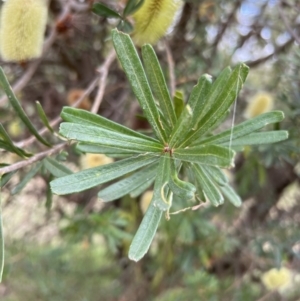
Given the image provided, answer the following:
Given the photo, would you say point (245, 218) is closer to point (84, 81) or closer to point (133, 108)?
point (133, 108)

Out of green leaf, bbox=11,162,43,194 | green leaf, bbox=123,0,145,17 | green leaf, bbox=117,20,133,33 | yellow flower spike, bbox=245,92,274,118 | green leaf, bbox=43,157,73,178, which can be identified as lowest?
yellow flower spike, bbox=245,92,274,118

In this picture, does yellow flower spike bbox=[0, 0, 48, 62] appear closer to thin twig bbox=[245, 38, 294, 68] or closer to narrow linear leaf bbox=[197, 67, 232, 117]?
narrow linear leaf bbox=[197, 67, 232, 117]

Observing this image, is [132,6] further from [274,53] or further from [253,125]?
[274,53]

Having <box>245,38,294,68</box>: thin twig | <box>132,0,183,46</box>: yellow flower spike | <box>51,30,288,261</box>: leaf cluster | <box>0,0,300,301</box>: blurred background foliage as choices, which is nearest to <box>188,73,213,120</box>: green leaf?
<box>51,30,288,261</box>: leaf cluster

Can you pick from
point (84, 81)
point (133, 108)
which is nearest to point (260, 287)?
point (133, 108)

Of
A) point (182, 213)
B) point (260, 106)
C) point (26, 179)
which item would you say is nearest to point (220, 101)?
point (26, 179)
